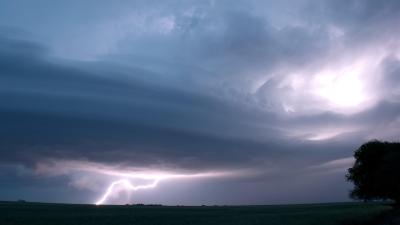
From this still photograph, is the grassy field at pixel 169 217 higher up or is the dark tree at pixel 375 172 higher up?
the dark tree at pixel 375 172

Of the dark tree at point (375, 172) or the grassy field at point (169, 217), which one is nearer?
the grassy field at point (169, 217)

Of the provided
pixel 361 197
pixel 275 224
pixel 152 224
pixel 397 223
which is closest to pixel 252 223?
pixel 275 224

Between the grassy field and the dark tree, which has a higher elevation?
the dark tree

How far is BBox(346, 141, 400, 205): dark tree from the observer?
Answer: 220 feet

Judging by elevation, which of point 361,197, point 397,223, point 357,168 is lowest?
point 397,223

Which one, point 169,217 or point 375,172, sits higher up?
point 375,172

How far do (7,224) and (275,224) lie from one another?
115ft

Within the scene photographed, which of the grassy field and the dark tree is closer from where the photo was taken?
the grassy field

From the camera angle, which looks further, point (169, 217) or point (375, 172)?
point (169, 217)

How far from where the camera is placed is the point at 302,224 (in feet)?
202

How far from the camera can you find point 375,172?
72625mm

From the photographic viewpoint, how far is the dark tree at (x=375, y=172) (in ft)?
220

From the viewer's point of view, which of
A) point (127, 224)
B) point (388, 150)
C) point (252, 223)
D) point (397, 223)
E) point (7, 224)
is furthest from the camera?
point (388, 150)

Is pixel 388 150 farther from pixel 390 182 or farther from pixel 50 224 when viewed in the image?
pixel 50 224
